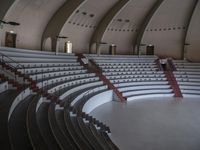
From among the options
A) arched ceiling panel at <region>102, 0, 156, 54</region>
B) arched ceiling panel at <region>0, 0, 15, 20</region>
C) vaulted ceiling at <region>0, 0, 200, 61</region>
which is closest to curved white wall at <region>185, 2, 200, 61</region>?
vaulted ceiling at <region>0, 0, 200, 61</region>

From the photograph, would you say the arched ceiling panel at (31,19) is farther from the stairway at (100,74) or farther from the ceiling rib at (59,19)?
the stairway at (100,74)

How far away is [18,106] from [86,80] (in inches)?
377

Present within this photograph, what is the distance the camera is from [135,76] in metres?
21.2

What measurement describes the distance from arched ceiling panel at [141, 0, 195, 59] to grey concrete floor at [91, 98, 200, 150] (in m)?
8.46

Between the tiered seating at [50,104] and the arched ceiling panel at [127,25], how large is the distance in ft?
18.7

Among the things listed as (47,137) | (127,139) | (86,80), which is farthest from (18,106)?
(86,80)

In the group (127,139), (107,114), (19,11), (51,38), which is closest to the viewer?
(127,139)

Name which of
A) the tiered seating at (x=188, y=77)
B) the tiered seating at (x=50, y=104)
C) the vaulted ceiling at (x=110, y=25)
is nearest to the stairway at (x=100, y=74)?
the tiered seating at (x=50, y=104)

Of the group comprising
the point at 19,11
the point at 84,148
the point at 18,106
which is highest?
the point at 19,11

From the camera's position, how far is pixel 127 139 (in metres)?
9.64

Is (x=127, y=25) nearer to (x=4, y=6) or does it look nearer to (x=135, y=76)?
(x=135, y=76)

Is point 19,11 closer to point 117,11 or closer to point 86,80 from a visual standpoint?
point 86,80

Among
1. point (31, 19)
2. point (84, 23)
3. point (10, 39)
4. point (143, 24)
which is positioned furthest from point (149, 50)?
point (10, 39)

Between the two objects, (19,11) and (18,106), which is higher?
(19,11)
